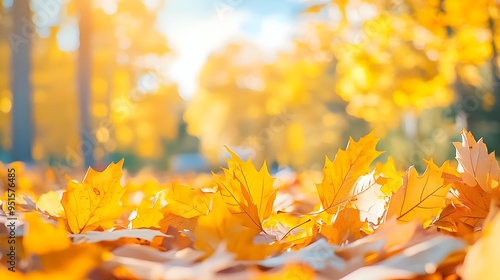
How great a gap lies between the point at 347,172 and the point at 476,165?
6.1 inches

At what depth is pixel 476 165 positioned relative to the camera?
2.19 ft

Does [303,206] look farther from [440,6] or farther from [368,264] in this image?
[440,6]

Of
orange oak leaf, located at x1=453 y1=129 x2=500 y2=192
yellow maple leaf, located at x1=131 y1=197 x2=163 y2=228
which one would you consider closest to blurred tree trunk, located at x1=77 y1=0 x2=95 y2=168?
yellow maple leaf, located at x1=131 y1=197 x2=163 y2=228

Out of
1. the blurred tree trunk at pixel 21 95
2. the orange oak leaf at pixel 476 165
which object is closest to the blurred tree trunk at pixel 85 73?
the blurred tree trunk at pixel 21 95

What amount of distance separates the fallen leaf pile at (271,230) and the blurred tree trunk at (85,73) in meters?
7.39

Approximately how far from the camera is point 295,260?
440 mm

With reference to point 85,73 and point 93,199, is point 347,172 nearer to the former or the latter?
point 93,199

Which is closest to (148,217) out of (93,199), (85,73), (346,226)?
(93,199)

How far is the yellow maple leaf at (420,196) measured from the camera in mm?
621

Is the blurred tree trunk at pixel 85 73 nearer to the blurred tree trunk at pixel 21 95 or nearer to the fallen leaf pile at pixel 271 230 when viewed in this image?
the blurred tree trunk at pixel 21 95

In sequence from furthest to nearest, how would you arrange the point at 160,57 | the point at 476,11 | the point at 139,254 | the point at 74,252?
the point at 160,57
the point at 476,11
the point at 139,254
the point at 74,252

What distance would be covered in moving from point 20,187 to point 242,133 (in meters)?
23.0

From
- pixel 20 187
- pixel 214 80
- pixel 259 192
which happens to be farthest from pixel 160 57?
pixel 259 192

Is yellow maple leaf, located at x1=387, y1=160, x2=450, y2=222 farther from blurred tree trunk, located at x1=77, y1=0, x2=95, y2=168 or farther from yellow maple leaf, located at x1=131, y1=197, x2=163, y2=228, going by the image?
blurred tree trunk, located at x1=77, y1=0, x2=95, y2=168
